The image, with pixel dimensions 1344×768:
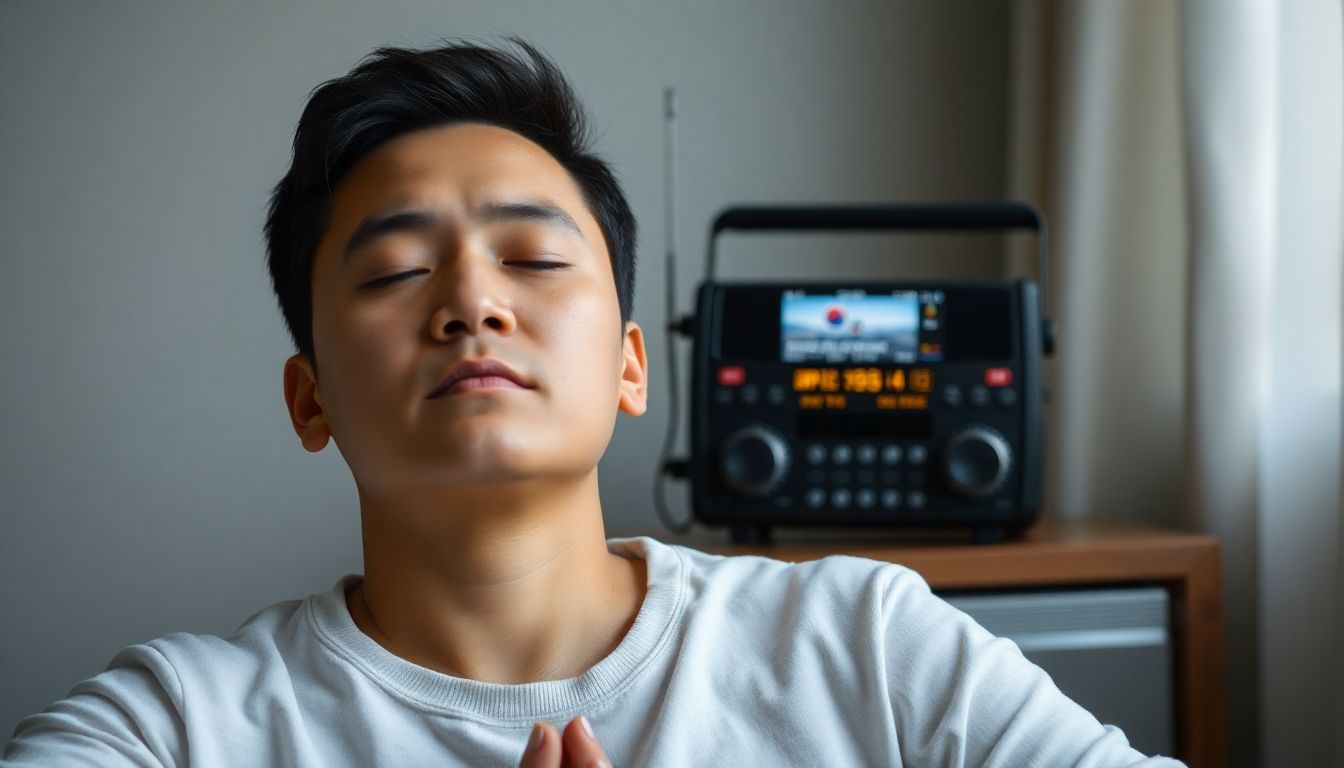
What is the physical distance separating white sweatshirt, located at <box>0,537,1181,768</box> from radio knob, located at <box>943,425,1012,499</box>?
1.58 feet

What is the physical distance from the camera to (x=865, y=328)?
1286 millimetres

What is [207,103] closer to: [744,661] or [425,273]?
[425,273]

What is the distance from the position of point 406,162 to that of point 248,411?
889 mm

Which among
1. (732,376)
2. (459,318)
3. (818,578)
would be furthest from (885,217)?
(459,318)

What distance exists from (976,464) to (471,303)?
71 cm

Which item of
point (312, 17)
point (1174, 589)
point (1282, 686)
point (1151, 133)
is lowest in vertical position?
point (1282, 686)

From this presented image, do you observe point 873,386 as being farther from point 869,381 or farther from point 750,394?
point 750,394

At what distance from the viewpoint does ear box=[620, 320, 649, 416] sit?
93 centimetres

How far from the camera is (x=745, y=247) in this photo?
174 cm

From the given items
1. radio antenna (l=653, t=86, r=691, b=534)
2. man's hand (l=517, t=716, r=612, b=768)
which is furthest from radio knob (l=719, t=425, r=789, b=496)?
man's hand (l=517, t=716, r=612, b=768)

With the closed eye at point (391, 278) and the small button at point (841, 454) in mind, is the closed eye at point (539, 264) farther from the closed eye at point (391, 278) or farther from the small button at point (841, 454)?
the small button at point (841, 454)

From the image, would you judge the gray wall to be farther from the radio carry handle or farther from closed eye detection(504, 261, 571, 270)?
closed eye detection(504, 261, 571, 270)

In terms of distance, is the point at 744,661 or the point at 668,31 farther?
the point at 668,31

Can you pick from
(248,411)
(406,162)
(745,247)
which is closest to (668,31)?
(745,247)
